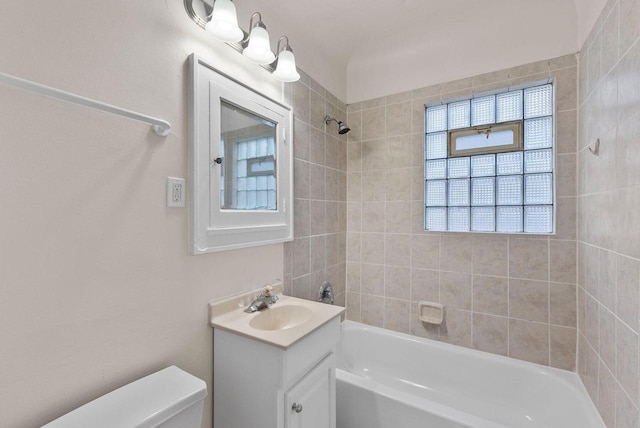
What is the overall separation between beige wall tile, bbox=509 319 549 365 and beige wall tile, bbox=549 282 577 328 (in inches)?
3.2

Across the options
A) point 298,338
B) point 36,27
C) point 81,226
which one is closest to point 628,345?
point 298,338

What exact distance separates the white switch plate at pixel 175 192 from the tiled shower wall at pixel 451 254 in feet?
4.81

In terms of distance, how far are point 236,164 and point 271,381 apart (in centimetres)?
93

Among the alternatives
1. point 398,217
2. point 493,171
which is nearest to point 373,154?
point 398,217

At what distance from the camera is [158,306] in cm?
98

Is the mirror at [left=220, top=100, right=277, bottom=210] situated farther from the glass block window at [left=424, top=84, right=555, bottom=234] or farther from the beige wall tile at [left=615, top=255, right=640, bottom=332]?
the beige wall tile at [left=615, top=255, right=640, bottom=332]

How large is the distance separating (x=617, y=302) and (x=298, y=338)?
1249 mm

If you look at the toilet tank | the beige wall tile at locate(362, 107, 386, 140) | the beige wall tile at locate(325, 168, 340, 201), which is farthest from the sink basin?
the beige wall tile at locate(362, 107, 386, 140)

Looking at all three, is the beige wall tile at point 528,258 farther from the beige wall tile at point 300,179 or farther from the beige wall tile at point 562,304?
the beige wall tile at point 300,179

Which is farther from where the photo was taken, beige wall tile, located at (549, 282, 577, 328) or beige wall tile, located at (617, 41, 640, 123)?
beige wall tile, located at (549, 282, 577, 328)

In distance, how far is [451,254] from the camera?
189 cm

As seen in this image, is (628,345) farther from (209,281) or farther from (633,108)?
(209,281)

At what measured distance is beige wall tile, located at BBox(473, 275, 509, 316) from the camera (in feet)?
5.69

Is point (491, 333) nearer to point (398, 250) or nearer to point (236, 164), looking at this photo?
point (398, 250)
